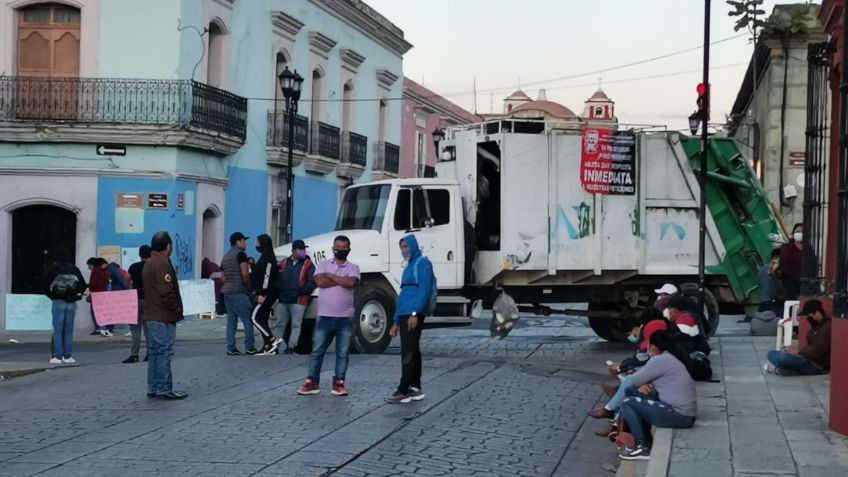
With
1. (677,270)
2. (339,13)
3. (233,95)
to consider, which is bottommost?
(677,270)

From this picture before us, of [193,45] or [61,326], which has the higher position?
[193,45]

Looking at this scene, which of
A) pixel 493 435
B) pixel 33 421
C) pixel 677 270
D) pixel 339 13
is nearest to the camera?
pixel 493 435

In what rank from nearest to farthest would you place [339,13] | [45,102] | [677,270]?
[677,270] → [45,102] → [339,13]

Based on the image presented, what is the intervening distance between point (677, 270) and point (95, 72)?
13.9m

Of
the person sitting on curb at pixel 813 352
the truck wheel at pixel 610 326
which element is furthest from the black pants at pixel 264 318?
the person sitting on curb at pixel 813 352

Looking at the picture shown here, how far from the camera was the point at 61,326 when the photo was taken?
18375 millimetres

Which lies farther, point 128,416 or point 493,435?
point 128,416

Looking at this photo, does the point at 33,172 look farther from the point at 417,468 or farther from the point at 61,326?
the point at 417,468

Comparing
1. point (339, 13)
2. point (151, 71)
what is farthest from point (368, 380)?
point (339, 13)

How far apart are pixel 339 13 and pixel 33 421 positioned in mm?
26879

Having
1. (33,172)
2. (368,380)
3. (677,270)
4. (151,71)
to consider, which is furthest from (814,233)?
(33,172)

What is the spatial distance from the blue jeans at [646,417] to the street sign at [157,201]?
18.3 metres

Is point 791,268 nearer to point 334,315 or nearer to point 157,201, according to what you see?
point 334,315

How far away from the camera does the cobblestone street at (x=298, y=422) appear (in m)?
9.62
